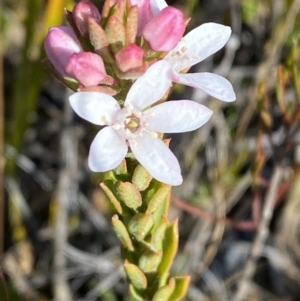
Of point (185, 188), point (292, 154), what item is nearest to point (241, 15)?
point (292, 154)

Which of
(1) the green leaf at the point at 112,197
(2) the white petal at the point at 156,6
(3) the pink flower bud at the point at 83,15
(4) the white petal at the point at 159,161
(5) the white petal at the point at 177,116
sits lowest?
(1) the green leaf at the point at 112,197

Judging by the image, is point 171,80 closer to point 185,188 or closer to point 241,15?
point 185,188

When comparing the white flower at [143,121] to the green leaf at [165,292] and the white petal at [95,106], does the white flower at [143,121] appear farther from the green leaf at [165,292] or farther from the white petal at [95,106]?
the green leaf at [165,292]

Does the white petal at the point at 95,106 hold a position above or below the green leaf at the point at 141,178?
above

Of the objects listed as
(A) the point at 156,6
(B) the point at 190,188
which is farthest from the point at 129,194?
(B) the point at 190,188

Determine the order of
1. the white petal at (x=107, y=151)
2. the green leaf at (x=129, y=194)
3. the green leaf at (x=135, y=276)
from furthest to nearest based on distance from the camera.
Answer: the green leaf at (x=135, y=276) < the green leaf at (x=129, y=194) < the white petal at (x=107, y=151)

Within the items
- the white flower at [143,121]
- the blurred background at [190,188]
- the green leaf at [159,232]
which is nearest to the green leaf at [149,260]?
the green leaf at [159,232]

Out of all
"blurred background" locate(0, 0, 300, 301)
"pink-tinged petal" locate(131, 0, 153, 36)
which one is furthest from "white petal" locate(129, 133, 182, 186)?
"blurred background" locate(0, 0, 300, 301)
